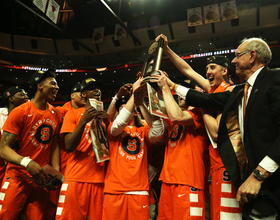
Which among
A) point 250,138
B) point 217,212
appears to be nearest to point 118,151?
point 217,212

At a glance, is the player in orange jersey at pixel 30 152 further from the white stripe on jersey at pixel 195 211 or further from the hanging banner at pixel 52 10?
the hanging banner at pixel 52 10

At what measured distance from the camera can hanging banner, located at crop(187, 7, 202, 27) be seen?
12476 mm

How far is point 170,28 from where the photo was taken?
588 inches

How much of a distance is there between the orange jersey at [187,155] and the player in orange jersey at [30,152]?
4.83 ft

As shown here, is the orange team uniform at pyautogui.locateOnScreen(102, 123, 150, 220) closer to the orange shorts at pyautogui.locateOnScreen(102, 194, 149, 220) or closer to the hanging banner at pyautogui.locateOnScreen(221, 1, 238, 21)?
the orange shorts at pyautogui.locateOnScreen(102, 194, 149, 220)

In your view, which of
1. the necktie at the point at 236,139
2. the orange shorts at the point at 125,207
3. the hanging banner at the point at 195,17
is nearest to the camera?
the necktie at the point at 236,139

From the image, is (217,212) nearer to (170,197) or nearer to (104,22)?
(170,197)

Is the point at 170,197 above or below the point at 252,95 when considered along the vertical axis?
below

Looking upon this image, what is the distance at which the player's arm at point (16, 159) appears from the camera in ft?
8.13

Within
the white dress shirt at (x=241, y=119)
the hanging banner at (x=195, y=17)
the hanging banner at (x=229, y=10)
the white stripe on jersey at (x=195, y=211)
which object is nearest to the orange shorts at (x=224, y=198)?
the white stripe on jersey at (x=195, y=211)

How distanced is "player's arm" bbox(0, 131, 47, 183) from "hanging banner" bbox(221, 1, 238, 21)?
12022 millimetres

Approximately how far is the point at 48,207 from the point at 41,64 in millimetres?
16736

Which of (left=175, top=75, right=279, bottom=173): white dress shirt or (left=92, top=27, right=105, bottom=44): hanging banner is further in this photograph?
(left=92, top=27, right=105, bottom=44): hanging banner

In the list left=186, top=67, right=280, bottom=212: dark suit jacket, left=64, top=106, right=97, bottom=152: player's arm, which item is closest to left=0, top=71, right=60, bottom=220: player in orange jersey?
left=64, top=106, right=97, bottom=152: player's arm
